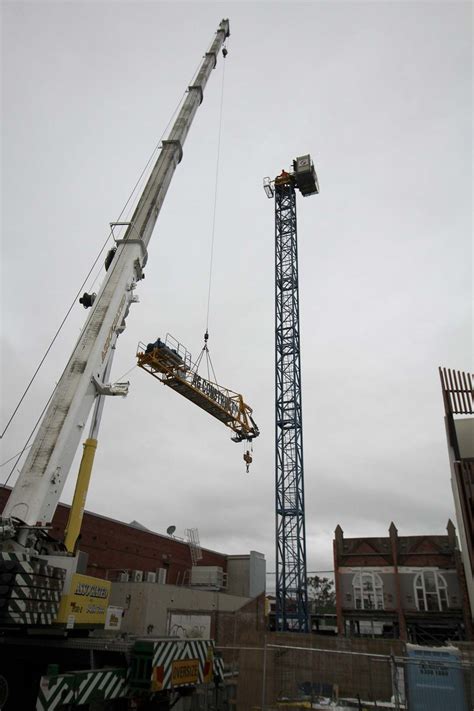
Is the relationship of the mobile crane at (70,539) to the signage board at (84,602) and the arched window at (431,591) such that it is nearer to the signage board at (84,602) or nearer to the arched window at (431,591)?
the signage board at (84,602)

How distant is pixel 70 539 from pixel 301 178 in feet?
126

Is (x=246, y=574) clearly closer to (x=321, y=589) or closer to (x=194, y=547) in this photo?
(x=194, y=547)

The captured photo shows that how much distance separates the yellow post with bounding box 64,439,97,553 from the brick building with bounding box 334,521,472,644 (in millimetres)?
27522

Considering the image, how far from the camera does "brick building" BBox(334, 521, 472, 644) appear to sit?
31.2 m

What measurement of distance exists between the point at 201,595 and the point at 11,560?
1068 inches

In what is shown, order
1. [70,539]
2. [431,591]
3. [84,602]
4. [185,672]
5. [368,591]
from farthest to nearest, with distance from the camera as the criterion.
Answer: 1. [368,591]
2. [431,591]
3. [70,539]
4. [185,672]
5. [84,602]

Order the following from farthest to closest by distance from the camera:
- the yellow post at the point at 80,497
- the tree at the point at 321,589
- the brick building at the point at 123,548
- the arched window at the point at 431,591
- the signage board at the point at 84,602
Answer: the tree at the point at 321,589 < the arched window at the point at 431,591 < the brick building at the point at 123,548 < the yellow post at the point at 80,497 < the signage board at the point at 84,602

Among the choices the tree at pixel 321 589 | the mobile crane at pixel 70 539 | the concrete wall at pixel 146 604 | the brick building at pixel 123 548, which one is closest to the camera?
the mobile crane at pixel 70 539

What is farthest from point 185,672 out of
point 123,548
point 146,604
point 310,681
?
point 123,548

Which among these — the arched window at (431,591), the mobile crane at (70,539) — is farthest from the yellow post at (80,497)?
the arched window at (431,591)

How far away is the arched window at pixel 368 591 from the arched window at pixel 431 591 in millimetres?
2499

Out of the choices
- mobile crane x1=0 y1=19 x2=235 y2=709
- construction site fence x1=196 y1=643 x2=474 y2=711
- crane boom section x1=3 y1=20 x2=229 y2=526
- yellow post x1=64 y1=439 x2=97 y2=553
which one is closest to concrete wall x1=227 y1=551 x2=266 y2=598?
construction site fence x1=196 y1=643 x2=474 y2=711

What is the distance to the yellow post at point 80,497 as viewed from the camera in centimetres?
1138

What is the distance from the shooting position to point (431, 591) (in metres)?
31.9
